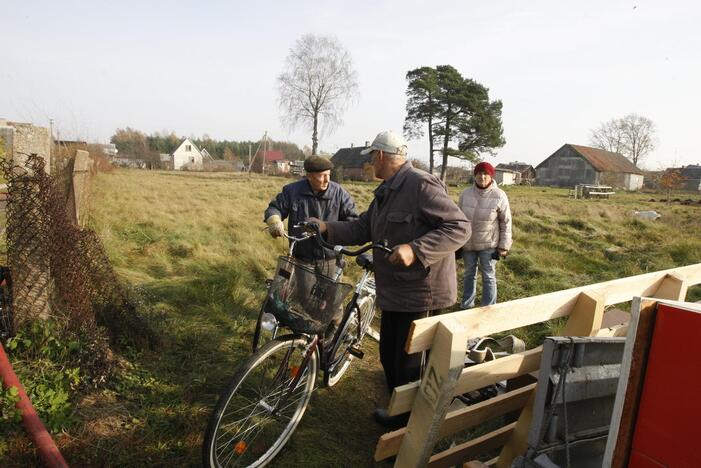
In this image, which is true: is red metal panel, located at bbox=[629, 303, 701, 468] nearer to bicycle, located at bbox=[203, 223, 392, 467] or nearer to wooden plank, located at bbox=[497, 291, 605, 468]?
wooden plank, located at bbox=[497, 291, 605, 468]

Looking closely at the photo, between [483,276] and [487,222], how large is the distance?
721mm

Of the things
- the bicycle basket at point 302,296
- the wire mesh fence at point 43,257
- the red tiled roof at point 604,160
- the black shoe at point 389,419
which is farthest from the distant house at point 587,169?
the wire mesh fence at point 43,257

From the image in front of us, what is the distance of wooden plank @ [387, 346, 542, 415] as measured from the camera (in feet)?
7.11

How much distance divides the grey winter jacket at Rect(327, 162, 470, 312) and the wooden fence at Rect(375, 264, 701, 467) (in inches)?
22.5

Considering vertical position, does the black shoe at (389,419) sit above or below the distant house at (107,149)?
below

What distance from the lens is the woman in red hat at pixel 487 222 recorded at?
547 cm

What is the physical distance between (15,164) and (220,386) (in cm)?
216

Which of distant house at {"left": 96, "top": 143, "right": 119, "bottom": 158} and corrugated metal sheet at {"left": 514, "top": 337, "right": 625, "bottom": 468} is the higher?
distant house at {"left": 96, "top": 143, "right": 119, "bottom": 158}

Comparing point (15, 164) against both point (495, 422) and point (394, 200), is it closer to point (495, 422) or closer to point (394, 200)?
point (394, 200)

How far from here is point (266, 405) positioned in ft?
9.20

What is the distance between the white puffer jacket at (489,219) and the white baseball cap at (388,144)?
9.09 ft

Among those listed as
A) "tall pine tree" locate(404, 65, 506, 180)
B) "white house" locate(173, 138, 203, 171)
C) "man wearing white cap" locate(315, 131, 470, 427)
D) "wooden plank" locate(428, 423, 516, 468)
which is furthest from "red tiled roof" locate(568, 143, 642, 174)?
"white house" locate(173, 138, 203, 171)

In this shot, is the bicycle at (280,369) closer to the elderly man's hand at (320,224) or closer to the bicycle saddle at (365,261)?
the elderly man's hand at (320,224)

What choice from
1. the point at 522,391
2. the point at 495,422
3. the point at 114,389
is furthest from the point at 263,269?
the point at 522,391
